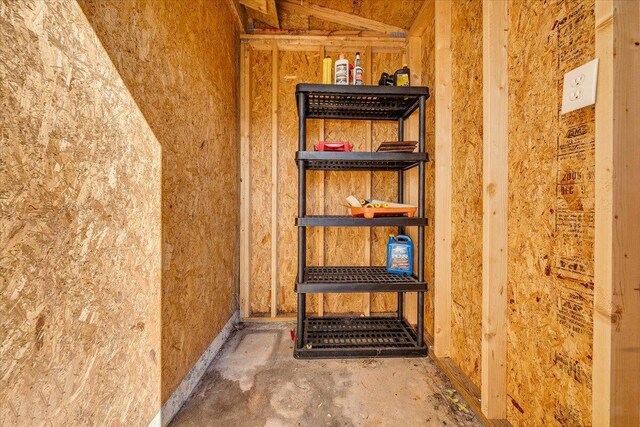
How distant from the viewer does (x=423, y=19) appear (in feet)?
5.90

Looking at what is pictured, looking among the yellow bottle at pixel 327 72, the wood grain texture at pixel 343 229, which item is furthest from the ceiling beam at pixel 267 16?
the yellow bottle at pixel 327 72

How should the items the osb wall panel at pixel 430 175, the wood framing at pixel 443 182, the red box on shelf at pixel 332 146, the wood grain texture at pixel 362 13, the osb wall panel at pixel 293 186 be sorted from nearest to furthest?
the wood framing at pixel 443 182 → the red box on shelf at pixel 332 146 → the osb wall panel at pixel 430 175 → the wood grain texture at pixel 362 13 → the osb wall panel at pixel 293 186

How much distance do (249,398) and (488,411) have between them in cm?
108

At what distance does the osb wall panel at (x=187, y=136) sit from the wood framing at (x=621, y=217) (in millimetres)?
1455

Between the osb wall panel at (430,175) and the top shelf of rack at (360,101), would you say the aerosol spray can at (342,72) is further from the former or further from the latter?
the osb wall panel at (430,175)

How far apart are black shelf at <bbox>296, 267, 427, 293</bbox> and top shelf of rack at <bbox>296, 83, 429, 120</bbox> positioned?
1090mm

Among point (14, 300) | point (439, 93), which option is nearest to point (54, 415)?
point (14, 300)

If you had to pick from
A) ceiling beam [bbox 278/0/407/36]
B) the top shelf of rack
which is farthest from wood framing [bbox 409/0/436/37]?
the top shelf of rack

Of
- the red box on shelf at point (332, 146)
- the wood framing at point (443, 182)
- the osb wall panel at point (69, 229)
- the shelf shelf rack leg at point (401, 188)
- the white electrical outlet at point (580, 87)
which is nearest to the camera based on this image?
the osb wall panel at point (69, 229)

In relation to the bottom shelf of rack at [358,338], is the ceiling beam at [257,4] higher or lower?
higher

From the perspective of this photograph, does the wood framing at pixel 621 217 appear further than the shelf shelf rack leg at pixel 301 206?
No

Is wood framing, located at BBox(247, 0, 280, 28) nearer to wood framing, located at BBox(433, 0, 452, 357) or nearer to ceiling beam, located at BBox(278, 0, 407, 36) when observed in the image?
ceiling beam, located at BBox(278, 0, 407, 36)

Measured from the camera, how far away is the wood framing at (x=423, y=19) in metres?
1.70

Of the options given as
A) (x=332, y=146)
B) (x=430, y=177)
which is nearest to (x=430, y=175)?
(x=430, y=177)
